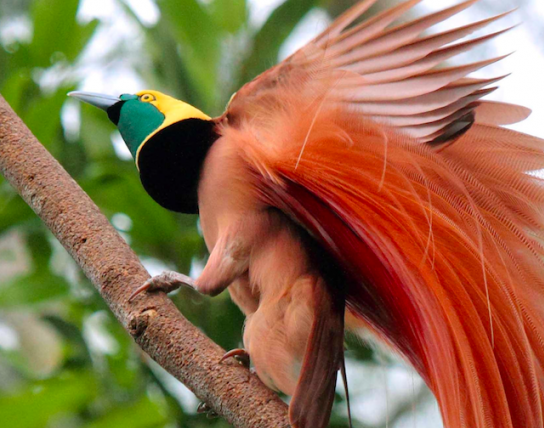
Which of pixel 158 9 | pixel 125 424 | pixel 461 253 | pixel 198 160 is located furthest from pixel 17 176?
pixel 158 9

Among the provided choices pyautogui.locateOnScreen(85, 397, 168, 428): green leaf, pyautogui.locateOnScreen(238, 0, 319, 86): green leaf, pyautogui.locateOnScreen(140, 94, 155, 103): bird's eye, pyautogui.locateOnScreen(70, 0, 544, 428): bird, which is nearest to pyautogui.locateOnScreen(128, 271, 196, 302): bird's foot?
pyautogui.locateOnScreen(70, 0, 544, 428): bird

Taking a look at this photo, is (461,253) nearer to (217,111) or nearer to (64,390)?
(64,390)

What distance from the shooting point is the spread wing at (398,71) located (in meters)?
1.14

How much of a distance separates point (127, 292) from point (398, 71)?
Answer: 60cm

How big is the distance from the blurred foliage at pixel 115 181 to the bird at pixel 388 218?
658mm

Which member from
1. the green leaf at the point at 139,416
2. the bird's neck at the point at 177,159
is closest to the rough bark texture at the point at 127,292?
the bird's neck at the point at 177,159

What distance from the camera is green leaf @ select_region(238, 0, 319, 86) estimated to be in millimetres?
2258

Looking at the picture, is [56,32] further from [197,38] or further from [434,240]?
[434,240]

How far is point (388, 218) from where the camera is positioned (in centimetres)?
117

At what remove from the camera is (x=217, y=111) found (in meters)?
2.33

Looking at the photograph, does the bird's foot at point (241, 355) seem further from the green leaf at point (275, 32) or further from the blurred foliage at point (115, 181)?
the green leaf at point (275, 32)

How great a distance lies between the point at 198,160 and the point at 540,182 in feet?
2.12

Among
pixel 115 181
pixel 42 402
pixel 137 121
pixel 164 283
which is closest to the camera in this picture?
pixel 164 283

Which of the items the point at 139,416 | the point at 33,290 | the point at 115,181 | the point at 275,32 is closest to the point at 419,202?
the point at 139,416
